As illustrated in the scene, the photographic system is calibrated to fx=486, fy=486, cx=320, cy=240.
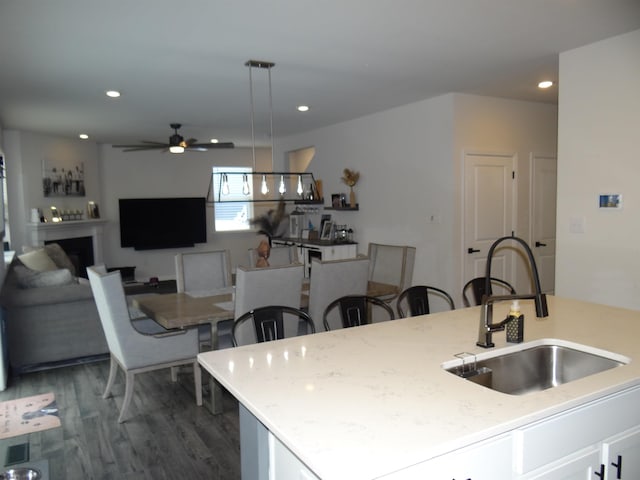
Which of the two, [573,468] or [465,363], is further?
[465,363]

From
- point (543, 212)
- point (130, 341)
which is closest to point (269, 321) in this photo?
point (130, 341)

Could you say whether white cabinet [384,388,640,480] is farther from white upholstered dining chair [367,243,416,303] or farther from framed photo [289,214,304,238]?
framed photo [289,214,304,238]

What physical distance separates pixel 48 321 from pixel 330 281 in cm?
271

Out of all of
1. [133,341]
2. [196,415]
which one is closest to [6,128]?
[133,341]

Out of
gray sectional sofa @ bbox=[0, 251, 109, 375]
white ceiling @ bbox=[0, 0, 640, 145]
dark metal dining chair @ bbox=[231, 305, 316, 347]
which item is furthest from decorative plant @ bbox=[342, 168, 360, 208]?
dark metal dining chair @ bbox=[231, 305, 316, 347]

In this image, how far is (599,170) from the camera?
3.85 m

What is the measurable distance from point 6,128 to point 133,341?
18.0 feet

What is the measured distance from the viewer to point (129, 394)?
11.3 ft

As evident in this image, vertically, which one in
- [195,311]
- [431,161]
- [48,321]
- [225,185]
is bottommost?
[48,321]

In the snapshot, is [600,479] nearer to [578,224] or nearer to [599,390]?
[599,390]

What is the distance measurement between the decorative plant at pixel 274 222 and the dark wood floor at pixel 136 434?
513cm

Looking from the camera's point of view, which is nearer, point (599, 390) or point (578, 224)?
point (599, 390)

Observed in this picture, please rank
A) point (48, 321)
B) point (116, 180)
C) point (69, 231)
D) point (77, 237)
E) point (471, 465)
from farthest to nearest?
point (116, 180) < point (77, 237) < point (69, 231) < point (48, 321) < point (471, 465)

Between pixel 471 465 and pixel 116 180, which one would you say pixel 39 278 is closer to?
pixel 471 465
